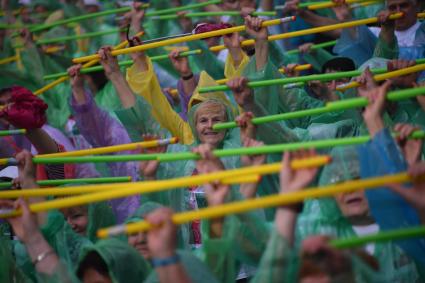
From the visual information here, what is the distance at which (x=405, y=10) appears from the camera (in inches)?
261

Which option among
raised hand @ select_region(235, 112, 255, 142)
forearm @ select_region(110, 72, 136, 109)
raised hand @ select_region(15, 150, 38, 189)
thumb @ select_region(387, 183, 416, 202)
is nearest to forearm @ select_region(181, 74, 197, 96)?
forearm @ select_region(110, 72, 136, 109)

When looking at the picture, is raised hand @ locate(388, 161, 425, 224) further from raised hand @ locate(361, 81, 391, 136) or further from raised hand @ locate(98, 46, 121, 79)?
raised hand @ locate(98, 46, 121, 79)

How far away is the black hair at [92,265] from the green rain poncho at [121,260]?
11mm

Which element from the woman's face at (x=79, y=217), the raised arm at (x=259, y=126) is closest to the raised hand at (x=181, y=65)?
the raised arm at (x=259, y=126)

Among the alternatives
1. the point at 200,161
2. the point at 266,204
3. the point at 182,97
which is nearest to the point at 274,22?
the point at 182,97

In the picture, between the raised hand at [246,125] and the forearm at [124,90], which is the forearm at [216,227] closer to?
the raised hand at [246,125]

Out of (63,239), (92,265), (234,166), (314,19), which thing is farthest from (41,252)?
(314,19)

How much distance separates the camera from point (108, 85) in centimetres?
799

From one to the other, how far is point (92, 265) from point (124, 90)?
2.06 metres

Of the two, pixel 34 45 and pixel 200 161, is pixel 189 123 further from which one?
pixel 34 45

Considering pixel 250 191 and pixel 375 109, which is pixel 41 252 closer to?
pixel 250 191

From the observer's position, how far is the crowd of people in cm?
373

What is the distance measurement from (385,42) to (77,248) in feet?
8.93

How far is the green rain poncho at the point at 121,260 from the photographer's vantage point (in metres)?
4.23
